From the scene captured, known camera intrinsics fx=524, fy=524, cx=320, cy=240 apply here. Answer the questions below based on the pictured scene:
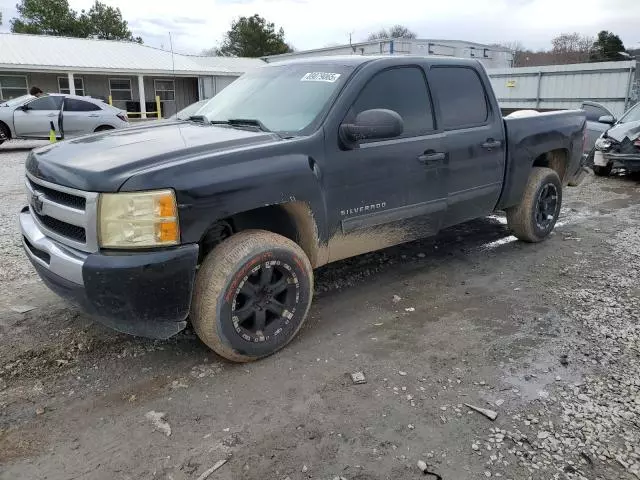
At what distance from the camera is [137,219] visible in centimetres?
279

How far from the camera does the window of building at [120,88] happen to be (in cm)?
2841

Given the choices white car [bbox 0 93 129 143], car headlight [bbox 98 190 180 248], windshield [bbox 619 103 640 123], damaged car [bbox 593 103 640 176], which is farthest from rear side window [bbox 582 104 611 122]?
white car [bbox 0 93 129 143]

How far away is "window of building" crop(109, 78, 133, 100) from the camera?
28.4 m

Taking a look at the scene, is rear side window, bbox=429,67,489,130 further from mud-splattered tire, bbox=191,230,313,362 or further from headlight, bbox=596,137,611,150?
headlight, bbox=596,137,611,150

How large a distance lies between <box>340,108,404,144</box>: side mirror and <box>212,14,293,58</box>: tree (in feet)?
162

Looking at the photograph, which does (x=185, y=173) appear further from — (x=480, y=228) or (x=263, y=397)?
(x=480, y=228)

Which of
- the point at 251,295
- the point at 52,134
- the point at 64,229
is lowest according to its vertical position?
the point at 251,295

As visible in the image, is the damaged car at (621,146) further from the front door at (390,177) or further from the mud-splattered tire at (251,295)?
the mud-splattered tire at (251,295)

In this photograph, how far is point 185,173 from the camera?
114 inches

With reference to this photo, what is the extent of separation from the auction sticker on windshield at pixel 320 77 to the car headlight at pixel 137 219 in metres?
1.67

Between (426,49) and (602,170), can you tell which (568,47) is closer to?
(426,49)

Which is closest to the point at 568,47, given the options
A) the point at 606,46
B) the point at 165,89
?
the point at 606,46

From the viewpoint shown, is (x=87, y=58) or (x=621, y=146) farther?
(x=87, y=58)

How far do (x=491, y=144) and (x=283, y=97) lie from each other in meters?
2.03
